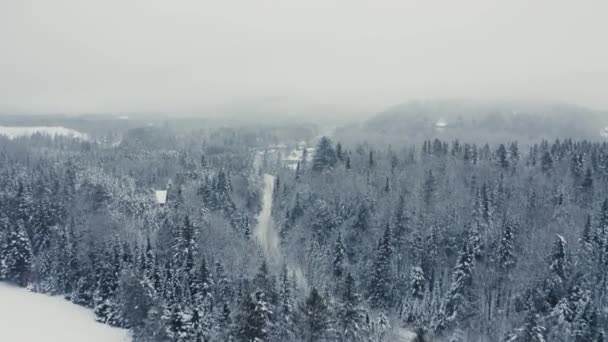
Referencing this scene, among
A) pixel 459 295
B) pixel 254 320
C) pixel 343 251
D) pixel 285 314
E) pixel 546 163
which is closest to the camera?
pixel 254 320

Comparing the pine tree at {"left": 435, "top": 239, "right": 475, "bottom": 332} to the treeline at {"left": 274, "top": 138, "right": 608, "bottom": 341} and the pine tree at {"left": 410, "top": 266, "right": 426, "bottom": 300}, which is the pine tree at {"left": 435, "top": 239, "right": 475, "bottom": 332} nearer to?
the treeline at {"left": 274, "top": 138, "right": 608, "bottom": 341}

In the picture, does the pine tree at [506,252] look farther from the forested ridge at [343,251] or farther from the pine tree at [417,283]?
the pine tree at [417,283]

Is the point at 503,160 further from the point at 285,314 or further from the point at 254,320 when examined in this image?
the point at 254,320

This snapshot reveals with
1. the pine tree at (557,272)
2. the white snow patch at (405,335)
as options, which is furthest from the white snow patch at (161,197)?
the pine tree at (557,272)

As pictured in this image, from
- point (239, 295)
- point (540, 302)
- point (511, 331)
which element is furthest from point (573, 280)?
point (239, 295)

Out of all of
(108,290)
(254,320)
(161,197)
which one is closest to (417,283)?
(254,320)

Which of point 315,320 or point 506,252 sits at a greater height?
point 506,252

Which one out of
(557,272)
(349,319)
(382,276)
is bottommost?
(382,276)
